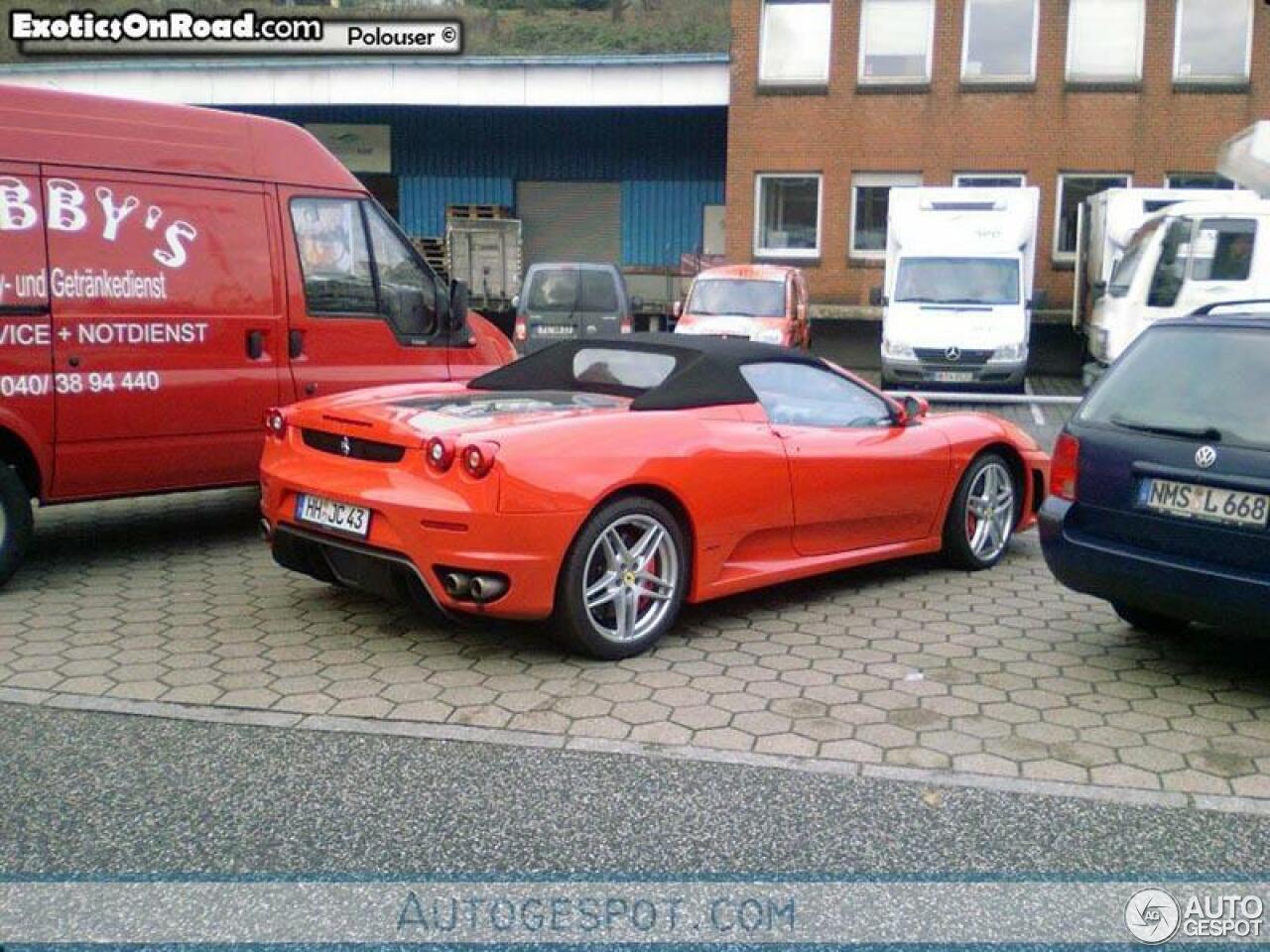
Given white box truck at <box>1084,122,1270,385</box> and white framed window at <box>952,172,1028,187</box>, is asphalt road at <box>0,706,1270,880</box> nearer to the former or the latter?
white box truck at <box>1084,122,1270,385</box>

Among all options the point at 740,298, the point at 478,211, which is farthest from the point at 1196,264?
the point at 478,211

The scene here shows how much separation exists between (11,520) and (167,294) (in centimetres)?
143

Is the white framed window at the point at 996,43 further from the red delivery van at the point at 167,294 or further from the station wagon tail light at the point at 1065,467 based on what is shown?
the station wagon tail light at the point at 1065,467

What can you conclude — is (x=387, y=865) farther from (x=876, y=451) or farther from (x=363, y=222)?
(x=363, y=222)

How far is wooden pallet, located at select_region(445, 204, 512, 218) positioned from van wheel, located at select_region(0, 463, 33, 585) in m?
25.7

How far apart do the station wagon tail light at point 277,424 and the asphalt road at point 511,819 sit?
6.06 feet

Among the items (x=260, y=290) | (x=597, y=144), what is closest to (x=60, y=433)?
(x=260, y=290)

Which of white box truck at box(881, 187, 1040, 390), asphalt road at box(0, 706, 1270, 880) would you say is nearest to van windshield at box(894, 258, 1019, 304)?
white box truck at box(881, 187, 1040, 390)

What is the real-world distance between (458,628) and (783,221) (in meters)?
22.6

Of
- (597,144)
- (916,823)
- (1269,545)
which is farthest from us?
(597,144)

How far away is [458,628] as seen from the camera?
5832mm

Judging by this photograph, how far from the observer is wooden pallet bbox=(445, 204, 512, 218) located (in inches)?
1236

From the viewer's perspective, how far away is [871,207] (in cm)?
2662

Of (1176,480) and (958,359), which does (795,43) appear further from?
(1176,480)
